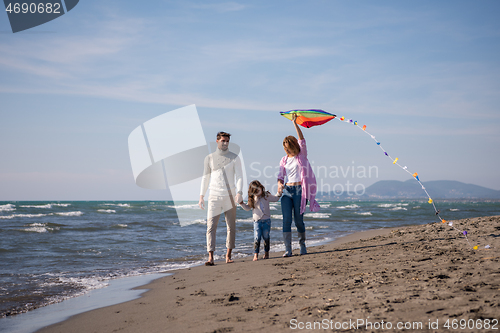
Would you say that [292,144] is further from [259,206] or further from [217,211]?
[217,211]

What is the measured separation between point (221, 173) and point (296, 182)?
4.32 ft

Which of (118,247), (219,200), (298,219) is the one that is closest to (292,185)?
(298,219)

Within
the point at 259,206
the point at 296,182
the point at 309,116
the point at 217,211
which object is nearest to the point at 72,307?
the point at 217,211

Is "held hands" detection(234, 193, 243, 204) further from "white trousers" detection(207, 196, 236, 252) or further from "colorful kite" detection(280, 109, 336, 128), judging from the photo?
"colorful kite" detection(280, 109, 336, 128)

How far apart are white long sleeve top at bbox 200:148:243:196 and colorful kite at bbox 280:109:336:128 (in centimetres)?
132

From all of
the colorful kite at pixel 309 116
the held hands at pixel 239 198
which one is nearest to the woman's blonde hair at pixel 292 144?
the colorful kite at pixel 309 116

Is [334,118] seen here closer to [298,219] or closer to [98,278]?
[298,219]

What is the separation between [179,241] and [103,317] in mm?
7201

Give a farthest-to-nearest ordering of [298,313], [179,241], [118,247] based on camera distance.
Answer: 1. [179,241]
2. [118,247]
3. [298,313]

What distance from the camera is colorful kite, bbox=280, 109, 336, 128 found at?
6230mm

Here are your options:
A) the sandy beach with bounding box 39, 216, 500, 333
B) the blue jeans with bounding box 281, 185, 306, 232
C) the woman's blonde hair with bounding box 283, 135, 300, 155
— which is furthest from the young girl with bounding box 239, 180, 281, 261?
the sandy beach with bounding box 39, 216, 500, 333

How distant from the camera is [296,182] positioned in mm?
5828

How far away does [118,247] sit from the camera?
9.24 meters

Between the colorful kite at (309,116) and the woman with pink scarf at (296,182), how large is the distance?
40cm
